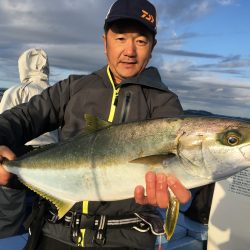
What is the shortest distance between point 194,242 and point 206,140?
3.81 meters

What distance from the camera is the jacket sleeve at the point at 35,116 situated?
3427 millimetres

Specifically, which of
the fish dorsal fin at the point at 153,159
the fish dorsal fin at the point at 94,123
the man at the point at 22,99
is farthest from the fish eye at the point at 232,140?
the man at the point at 22,99

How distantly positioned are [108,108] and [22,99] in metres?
4.05

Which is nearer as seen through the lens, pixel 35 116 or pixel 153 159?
pixel 153 159

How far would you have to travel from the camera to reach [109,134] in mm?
3221

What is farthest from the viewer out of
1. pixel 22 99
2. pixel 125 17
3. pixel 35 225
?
pixel 22 99

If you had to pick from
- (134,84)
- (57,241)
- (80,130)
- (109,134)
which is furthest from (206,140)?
(57,241)

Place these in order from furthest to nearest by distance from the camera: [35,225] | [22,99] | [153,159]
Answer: [22,99] → [35,225] → [153,159]

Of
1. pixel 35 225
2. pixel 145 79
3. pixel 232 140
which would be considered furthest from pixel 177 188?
pixel 35 225

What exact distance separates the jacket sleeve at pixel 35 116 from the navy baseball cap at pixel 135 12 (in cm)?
77

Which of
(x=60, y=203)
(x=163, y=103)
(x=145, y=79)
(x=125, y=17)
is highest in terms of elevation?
(x=125, y=17)

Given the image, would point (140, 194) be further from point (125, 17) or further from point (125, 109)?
point (125, 17)

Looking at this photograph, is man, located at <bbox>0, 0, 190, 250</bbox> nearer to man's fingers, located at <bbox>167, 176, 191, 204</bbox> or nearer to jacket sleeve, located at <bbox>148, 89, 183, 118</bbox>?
jacket sleeve, located at <bbox>148, 89, 183, 118</bbox>

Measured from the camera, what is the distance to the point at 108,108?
370 centimetres
